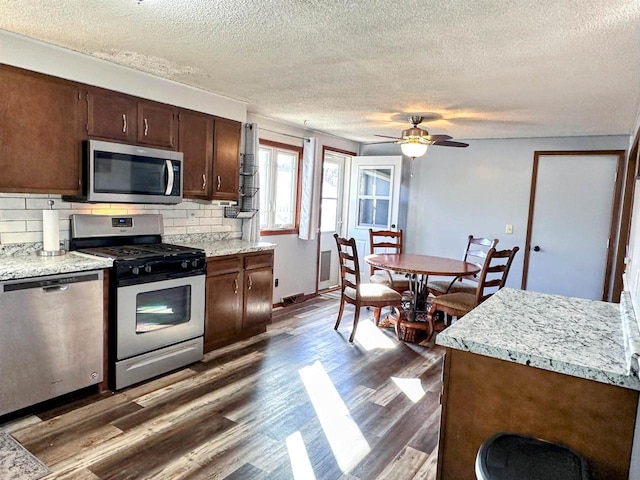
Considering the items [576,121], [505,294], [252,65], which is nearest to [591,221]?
[576,121]

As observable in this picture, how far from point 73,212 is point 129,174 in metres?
0.49

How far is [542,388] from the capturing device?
54.1 inches

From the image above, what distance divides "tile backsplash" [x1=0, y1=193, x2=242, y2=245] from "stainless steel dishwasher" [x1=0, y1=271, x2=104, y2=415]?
0.58 meters

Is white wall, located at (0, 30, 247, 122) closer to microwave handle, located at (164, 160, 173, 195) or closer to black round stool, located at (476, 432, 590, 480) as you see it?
microwave handle, located at (164, 160, 173, 195)

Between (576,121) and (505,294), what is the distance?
9.40 ft

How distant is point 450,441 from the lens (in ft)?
5.05

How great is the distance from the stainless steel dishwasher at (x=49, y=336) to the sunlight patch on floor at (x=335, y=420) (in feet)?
4.82

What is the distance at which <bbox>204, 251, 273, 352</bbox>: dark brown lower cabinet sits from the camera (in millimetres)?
3633

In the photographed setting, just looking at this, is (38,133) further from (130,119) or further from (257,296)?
(257,296)

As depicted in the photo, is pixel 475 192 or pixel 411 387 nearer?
pixel 411 387

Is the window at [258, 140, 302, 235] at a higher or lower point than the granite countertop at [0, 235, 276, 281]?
higher

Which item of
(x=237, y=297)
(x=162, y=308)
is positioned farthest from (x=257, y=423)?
(x=237, y=297)

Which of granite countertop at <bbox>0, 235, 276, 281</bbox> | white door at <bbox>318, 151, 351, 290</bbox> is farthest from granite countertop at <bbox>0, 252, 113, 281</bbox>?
white door at <bbox>318, 151, 351, 290</bbox>

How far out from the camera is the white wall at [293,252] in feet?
16.6
